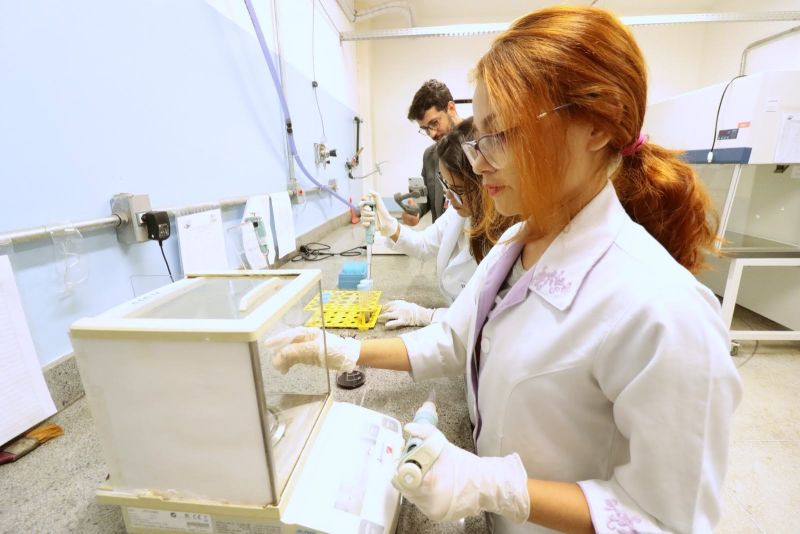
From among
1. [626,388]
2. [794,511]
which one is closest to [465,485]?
[626,388]

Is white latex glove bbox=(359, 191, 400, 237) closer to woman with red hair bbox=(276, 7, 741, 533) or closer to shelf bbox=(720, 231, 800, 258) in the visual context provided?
woman with red hair bbox=(276, 7, 741, 533)

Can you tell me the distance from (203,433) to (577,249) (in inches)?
23.5

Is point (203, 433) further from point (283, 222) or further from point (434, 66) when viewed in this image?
point (434, 66)

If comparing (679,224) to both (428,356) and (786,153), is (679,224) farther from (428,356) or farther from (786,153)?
(786,153)

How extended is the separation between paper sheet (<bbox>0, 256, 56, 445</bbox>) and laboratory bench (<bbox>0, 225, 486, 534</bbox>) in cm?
6

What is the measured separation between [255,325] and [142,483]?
0.30 metres

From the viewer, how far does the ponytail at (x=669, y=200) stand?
619 millimetres

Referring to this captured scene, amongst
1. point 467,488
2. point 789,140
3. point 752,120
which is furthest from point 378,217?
point 789,140

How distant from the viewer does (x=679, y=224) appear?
648mm

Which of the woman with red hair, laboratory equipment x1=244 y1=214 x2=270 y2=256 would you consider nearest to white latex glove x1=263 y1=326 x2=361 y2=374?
the woman with red hair

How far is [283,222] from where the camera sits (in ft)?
6.15

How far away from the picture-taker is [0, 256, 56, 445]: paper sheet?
65 centimetres

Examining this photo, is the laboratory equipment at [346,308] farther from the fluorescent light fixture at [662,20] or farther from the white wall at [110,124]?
the fluorescent light fixture at [662,20]

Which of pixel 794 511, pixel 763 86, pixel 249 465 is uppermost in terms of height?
pixel 763 86
